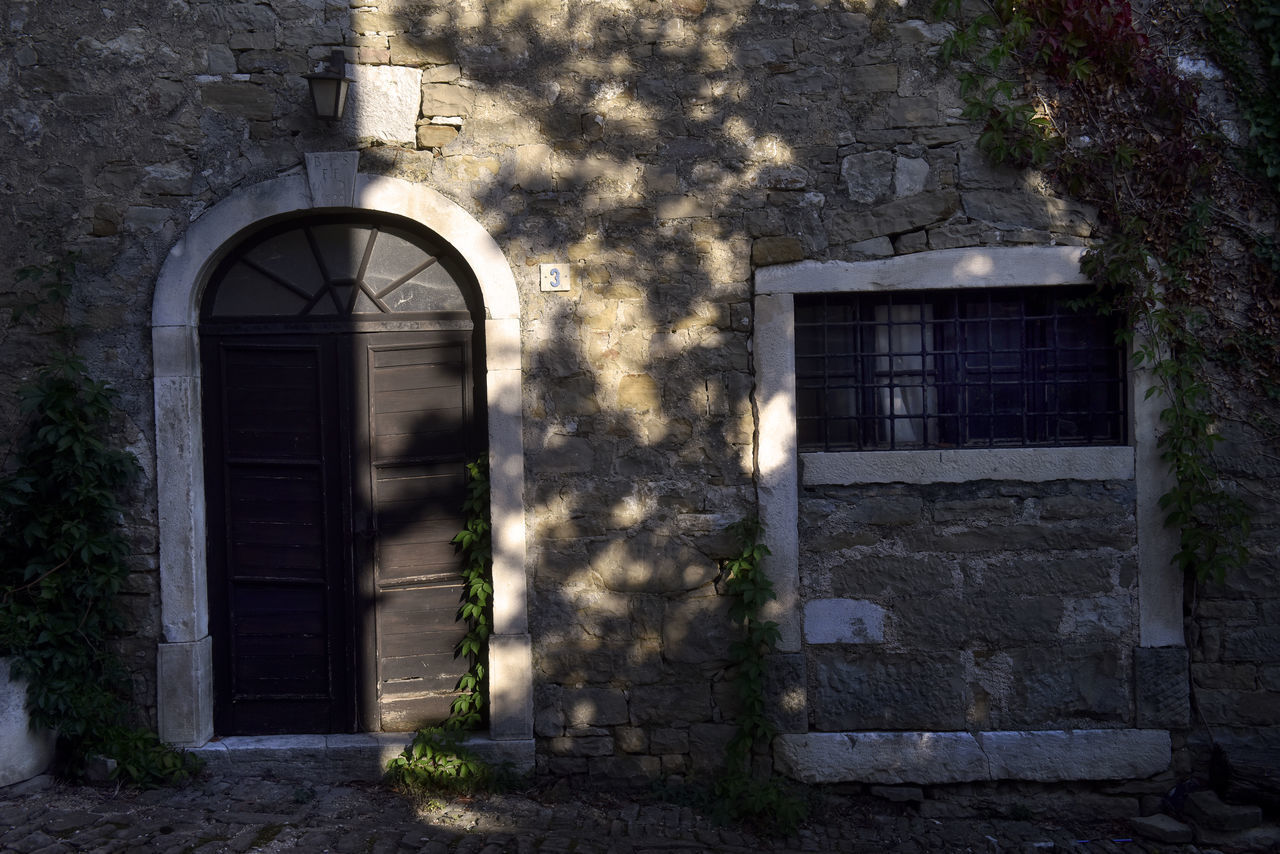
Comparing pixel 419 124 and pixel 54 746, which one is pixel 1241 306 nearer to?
pixel 419 124

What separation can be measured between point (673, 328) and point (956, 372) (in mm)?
1251

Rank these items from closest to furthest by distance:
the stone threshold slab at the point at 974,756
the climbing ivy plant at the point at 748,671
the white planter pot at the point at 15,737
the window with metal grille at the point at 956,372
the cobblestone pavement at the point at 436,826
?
the cobblestone pavement at the point at 436,826
the white planter pot at the point at 15,737
the climbing ivy plant at the point at 748,671
the stone threshold slab at the point at 974,756
the window with metal grille at the point at 956,372

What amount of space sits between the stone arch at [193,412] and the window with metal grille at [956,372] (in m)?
1.29

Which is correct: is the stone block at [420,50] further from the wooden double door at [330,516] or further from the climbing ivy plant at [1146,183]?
the climbing ivy plant at [1146,183]

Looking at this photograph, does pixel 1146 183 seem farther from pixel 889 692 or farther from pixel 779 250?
pixel 889 692

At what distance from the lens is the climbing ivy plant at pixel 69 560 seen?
376 cm

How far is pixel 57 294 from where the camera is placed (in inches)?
153

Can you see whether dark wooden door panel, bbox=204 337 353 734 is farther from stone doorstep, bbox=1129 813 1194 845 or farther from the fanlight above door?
stone doorstep, bbox=1129 813 1194 845

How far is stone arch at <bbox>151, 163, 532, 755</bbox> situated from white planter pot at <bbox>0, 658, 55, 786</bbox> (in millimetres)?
462

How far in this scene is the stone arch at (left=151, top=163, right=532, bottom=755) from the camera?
3.95m

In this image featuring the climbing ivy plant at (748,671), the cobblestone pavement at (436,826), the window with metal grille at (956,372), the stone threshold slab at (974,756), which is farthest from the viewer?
the window with metal grille at (956,372)

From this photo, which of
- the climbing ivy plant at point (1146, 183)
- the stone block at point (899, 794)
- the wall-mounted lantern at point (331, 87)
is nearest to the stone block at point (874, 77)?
the climbing ivy plant at point (1146, 183)

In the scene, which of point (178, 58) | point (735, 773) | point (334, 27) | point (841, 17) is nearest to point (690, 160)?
point (841, 17)

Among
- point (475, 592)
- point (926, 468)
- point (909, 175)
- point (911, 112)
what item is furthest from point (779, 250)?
point (475, 592)
